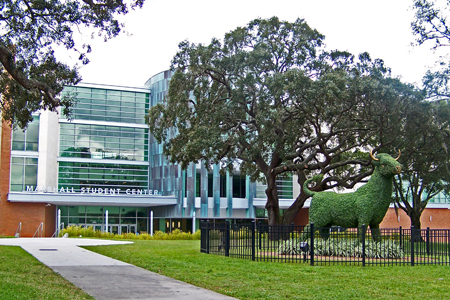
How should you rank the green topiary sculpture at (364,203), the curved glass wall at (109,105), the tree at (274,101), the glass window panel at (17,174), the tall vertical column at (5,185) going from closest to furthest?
the green topiary sculpture at (364,203)
the tree at (274,101)
the tall vertical column at (5,185)
the glass window panel at (17,174)
the curved glass wall at (109,105)

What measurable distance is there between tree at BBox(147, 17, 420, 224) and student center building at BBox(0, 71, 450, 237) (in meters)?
19.0

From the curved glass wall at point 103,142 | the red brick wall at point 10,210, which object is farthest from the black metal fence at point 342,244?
the curved glass wall at point 103,142

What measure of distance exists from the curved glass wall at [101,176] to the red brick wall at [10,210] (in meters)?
4.76

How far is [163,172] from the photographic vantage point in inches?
2099

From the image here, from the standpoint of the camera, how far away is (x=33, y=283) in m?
11.4

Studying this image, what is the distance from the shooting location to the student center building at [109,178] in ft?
154

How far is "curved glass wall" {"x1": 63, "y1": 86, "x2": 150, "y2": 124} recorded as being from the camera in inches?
2111

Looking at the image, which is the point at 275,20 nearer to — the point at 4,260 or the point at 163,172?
the point at 4,260

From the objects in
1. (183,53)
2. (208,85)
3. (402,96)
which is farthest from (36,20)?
(402,96)

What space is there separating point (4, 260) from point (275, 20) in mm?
20691

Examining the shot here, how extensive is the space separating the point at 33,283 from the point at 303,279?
6524 mm

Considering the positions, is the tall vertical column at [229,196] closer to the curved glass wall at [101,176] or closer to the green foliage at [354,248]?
the curved glass wall at [101,176]

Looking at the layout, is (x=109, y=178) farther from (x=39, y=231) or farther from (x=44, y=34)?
(x=44, y=34)

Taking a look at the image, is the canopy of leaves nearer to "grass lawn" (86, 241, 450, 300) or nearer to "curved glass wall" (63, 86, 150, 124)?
"grass lawn" (86, 241, 450, 300)
